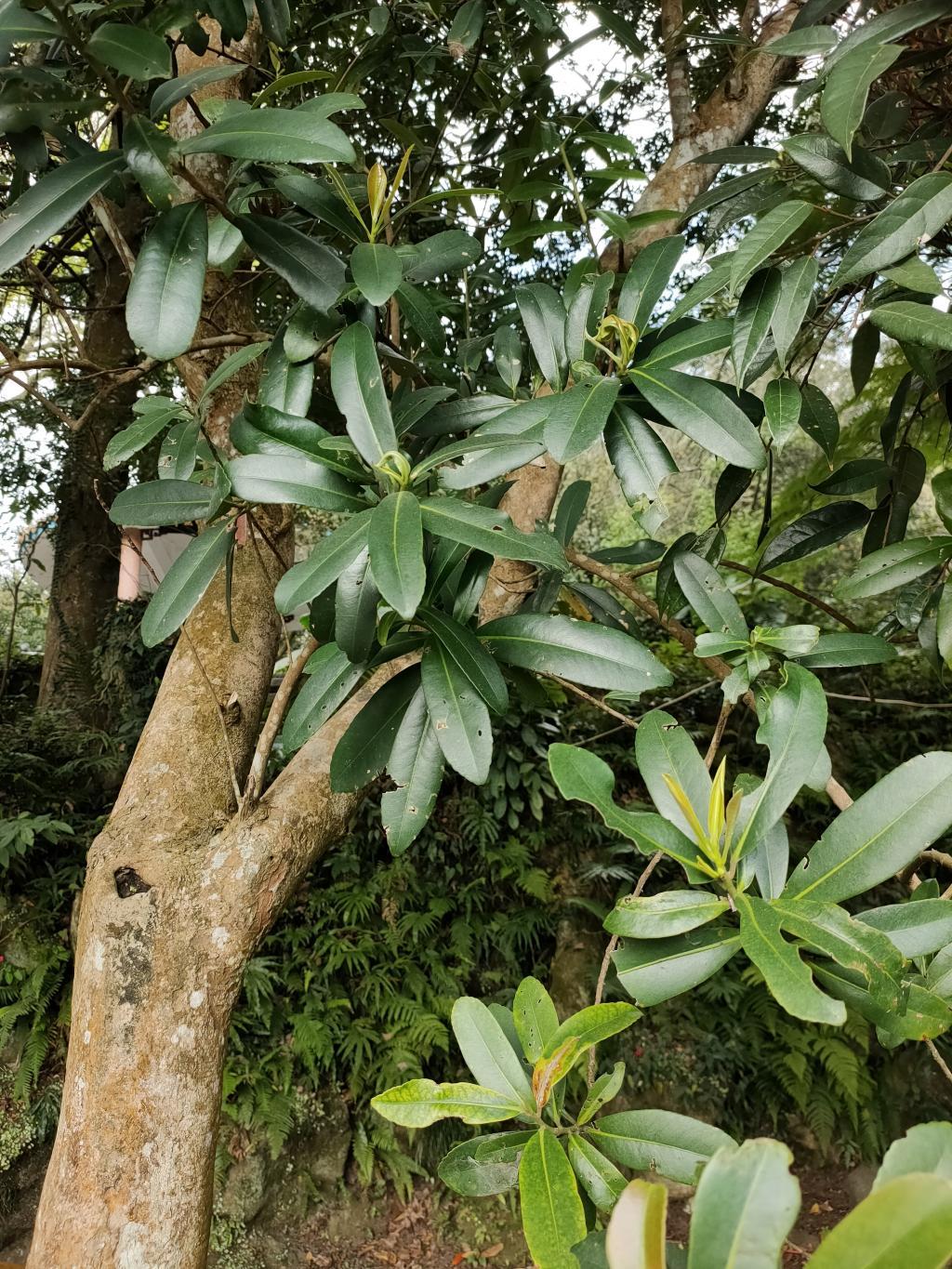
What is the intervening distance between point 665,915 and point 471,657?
Answer: 26cm

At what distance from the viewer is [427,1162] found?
9.02ft

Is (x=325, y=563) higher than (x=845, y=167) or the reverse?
the reverse

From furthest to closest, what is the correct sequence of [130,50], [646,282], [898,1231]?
[646,282] < [130,50] < [898,1231]

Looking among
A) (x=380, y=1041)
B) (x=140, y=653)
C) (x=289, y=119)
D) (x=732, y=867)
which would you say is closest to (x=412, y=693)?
(x=732, y=867)

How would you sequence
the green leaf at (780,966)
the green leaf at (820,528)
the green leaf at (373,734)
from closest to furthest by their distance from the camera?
the green leaf at (780,966), the green leaf at (373,734), the green leaf at (820,528)

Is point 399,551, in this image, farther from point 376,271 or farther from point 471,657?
point 376,271

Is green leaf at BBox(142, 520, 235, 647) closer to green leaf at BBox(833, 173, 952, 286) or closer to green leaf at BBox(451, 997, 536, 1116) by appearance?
green leaf at BBox(451, 997, 536, 1116)

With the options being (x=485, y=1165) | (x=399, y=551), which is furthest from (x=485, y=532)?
(x=485, y=1165)

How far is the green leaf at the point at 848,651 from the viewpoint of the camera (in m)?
0.73

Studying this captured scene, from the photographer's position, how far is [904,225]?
0.63m

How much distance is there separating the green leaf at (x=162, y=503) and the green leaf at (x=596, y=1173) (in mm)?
641

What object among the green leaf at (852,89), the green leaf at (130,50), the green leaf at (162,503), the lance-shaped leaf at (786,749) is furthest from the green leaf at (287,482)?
the green leaf at (852,89)

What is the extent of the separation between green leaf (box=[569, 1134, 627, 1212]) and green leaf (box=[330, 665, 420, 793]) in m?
0.34

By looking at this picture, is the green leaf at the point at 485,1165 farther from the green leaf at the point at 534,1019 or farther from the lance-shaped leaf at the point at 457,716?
the lance-shaped leaf at the point at 457,716
